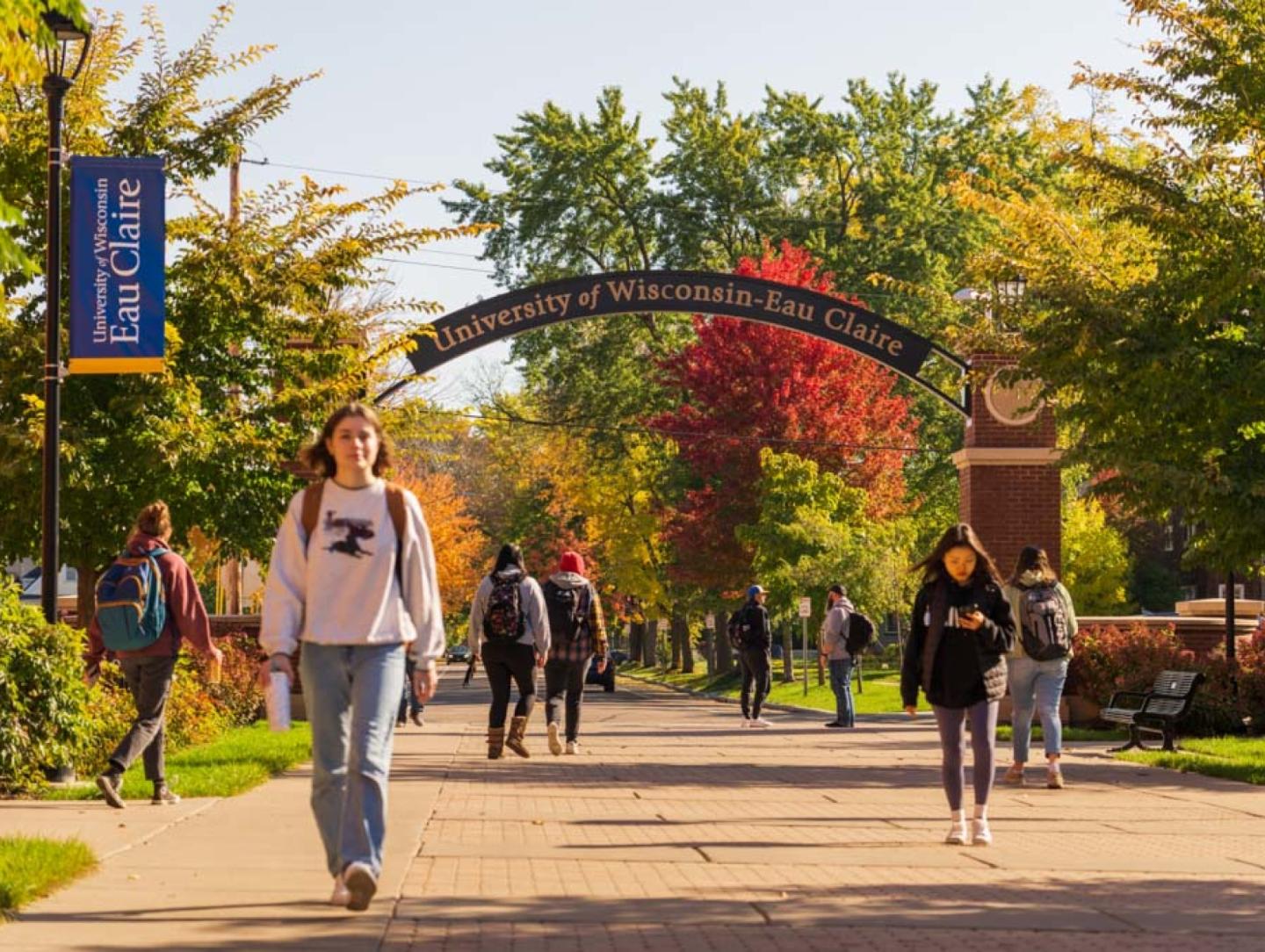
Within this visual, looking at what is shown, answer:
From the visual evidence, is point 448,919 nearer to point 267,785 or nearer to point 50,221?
point 267,785

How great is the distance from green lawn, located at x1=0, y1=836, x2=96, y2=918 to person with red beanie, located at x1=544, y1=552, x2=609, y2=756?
926 cm

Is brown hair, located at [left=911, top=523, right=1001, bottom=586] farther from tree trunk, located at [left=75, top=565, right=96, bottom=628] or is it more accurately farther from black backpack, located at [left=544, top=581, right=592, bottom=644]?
tree trunk, located at [left=75, top=565, right=96, bottom=628]

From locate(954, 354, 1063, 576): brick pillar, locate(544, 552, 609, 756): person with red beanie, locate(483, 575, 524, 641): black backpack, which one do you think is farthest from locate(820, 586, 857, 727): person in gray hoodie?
locate(483, 575, 524, 641): black backpack

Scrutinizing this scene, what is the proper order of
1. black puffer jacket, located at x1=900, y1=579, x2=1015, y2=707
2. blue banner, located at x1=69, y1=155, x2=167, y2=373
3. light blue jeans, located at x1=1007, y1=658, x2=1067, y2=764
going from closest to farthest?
black puffer jacket, located at x1=900, y1=579, x2=1015, y2=707
light blue jeans, located at x1=1007, y1=658, x2=1067, y2=764
blue banner, located at x1=69, y1=155, x2=167, y2=373

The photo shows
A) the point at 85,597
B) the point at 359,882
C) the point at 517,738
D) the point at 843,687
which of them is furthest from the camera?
the point at 843,687

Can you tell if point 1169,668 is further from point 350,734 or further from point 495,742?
point 350,734

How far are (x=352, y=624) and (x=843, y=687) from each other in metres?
18.8

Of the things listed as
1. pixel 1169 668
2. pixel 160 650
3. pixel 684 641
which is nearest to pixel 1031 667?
pixel 160 650

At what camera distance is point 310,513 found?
8.15 m

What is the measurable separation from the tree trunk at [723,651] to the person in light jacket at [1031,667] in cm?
3927

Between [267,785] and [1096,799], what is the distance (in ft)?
18.7

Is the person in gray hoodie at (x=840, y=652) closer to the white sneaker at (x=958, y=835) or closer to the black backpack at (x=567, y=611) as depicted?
the black backpack at (x=567, y=611)

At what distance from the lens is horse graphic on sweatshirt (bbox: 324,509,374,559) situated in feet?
A: 26.4

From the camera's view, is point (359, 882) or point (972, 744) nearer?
point (359, 882)
